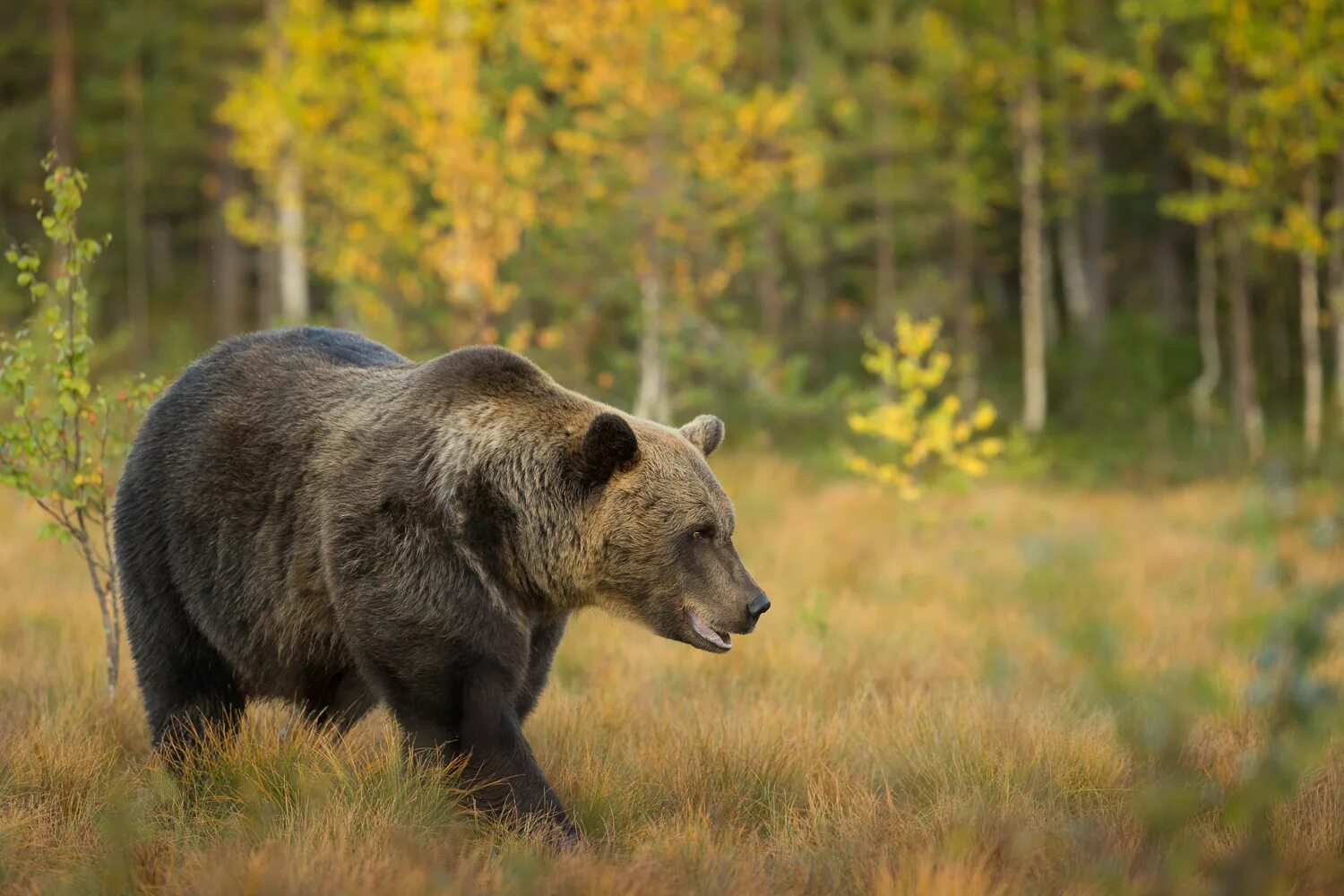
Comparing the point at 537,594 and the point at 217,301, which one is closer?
the point at 537,594

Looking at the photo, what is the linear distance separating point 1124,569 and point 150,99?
24.3 metres

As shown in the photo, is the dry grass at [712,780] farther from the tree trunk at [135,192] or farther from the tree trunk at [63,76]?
the tree trunk at [135,192]

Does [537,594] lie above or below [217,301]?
below

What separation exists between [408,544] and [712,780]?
52.9 inches

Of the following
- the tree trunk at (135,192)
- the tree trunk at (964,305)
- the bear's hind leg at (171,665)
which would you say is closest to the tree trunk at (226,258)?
the tree trunk at (135,192)

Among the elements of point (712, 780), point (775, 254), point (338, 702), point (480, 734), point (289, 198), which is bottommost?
point (712, 780)

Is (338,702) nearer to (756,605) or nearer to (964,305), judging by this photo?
(756,605)

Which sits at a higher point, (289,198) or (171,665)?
(289,198)

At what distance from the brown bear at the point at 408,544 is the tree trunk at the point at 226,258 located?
21568mm

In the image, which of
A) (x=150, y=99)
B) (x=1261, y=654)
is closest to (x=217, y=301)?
(x=150, y=99)

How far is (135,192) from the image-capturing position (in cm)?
2808

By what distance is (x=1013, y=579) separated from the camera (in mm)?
9500

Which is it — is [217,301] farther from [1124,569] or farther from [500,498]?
[500,498]

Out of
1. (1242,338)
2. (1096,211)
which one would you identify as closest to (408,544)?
(1242,338)
